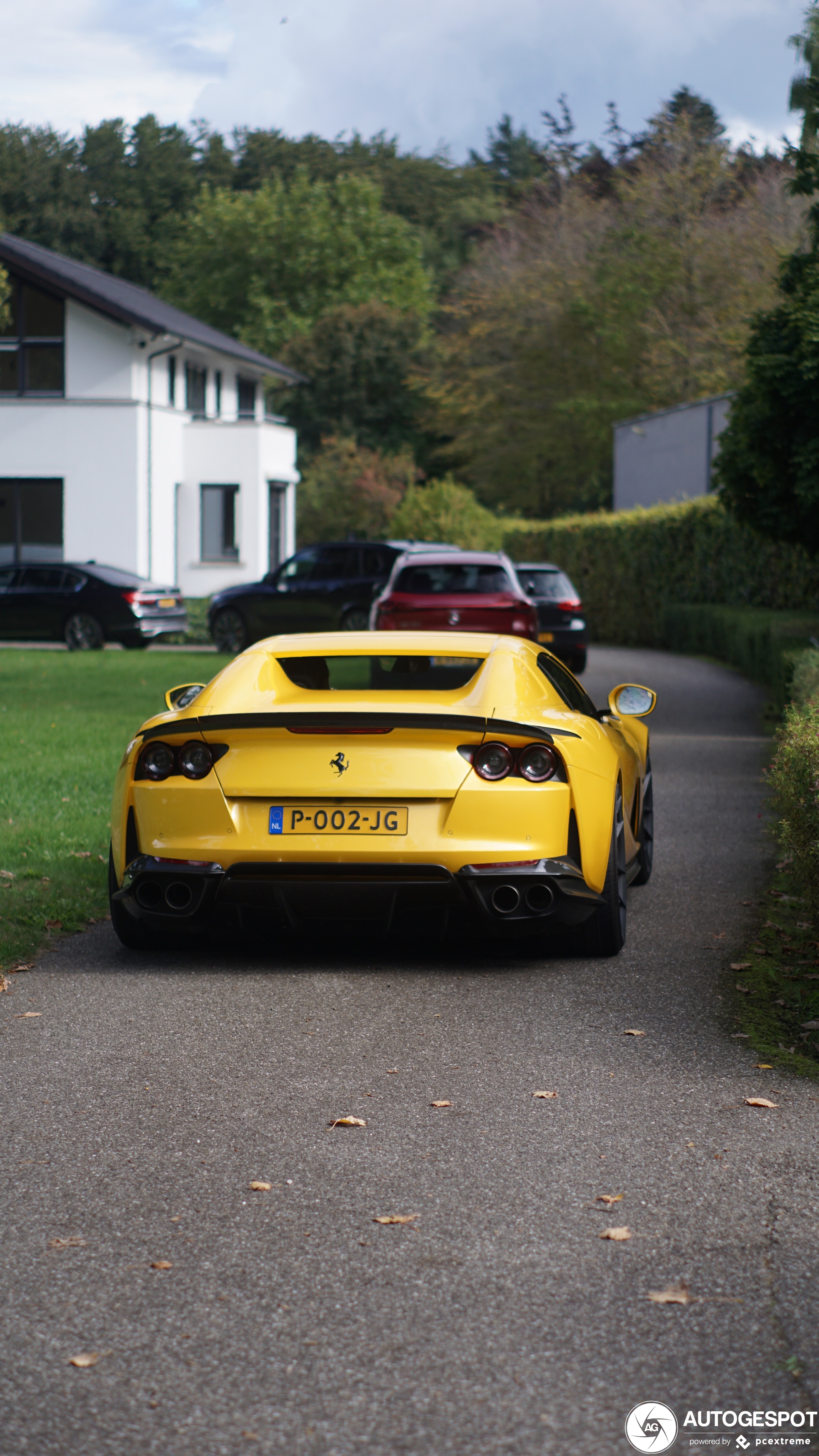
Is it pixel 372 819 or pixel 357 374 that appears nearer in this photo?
pixel 372 819

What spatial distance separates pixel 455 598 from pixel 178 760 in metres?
11.5

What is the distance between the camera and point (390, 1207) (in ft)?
12.7

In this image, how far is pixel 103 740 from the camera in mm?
13977

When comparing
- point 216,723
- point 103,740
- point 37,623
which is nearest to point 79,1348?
point 216,723

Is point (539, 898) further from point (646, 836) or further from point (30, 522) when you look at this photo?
point (30, 522)

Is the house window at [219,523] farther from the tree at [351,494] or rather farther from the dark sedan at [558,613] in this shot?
the dark sedan at [558,613]

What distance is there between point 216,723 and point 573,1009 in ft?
5.68

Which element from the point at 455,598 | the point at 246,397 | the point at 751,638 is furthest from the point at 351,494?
the point at 455,598

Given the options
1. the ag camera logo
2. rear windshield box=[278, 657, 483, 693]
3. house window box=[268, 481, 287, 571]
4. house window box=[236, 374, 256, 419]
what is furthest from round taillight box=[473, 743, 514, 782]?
house window box=[236, 374, 256, 419]

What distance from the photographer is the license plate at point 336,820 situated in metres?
6.07

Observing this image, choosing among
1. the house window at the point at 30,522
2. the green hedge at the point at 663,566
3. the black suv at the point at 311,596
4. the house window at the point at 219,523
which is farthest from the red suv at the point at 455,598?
the house window at the point at 219,523

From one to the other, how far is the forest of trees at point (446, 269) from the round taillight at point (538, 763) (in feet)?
107

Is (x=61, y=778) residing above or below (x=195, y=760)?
below

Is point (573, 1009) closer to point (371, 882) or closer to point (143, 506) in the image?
point (371, 882)
